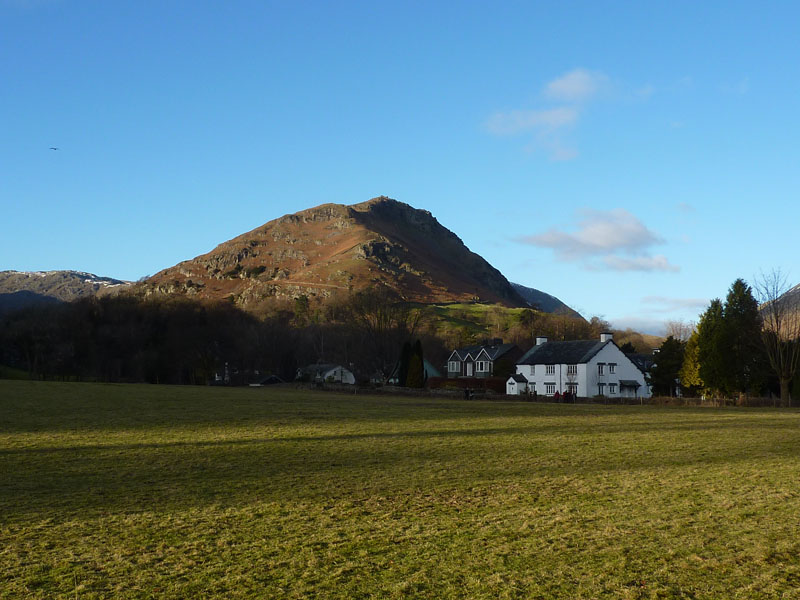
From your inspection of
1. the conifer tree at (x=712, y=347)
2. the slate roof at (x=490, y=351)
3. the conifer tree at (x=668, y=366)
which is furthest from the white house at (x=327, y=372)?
the conifer tree at (x=712, y=347)

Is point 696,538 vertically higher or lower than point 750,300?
lower

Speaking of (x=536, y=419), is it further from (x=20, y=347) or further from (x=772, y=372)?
(x=20, y=347)

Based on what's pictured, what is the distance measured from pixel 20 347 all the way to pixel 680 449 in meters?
114

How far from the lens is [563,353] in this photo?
282 feet

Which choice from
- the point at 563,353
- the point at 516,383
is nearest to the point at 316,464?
the point at 563,353

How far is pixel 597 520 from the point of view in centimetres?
1054

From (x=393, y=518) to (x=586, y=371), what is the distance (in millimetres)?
74176

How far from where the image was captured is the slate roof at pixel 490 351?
100650 millimetres

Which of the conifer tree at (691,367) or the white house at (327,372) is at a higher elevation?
the conifer tree at (691,367)

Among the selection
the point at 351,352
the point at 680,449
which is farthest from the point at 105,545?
the point at 351,352

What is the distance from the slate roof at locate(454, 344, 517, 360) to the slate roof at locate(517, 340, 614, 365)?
26.6 feet

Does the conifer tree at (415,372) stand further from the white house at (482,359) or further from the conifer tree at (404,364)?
the white house at (482,359)

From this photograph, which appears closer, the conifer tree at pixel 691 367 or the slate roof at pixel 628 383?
the conifer tree at pixel 691 367

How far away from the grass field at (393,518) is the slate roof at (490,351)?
78.4 metres
